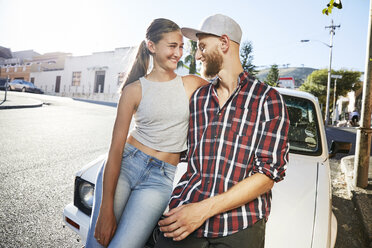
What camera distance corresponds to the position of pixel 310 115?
2598 mm

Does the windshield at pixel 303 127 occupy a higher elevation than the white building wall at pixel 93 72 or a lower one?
lower

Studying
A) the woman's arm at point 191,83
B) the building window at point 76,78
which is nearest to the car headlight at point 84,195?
the woman's arm at point 191,83

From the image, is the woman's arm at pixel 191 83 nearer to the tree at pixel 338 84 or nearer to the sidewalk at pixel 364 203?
the sidewalk at pixel 364 203

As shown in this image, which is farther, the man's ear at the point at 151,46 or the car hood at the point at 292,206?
the man's ear at the point at 151,46

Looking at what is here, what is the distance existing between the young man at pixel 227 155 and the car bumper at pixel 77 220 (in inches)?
32.5

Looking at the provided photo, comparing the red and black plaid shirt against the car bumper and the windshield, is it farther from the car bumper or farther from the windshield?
the windshield

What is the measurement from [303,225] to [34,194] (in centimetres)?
356

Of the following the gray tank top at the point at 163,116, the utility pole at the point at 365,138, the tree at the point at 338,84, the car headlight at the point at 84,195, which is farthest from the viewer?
the tree at the point at 338,84

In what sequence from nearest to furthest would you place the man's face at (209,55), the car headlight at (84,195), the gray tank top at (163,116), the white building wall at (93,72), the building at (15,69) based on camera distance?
the man's face at (209,55), the gray tank top at (163,116), the car headlight at (84,195), the white building wall at (93,72), the building at (15,69)

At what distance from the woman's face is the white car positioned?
2.86 feet

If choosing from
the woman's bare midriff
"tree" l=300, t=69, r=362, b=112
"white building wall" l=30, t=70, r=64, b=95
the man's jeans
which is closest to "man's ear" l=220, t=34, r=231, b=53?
the woman's bare midriff

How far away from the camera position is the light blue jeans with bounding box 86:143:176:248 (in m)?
1.35

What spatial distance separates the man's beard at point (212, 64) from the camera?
1482mm

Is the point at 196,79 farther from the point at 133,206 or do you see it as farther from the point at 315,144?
the point at 315,144
